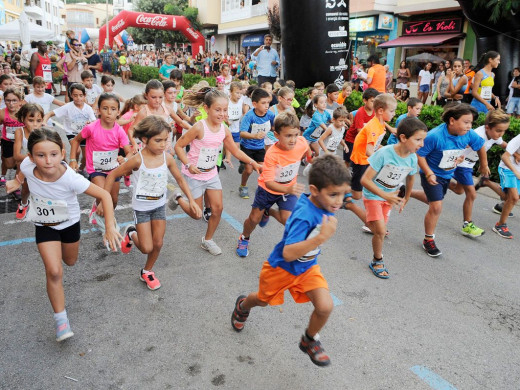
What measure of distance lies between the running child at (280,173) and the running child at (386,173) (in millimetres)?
736

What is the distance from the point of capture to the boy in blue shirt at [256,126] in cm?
587

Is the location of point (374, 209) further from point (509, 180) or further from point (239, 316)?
point (509, 180)

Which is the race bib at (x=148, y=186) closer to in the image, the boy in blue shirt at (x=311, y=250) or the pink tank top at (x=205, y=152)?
the pink tank top at (x=205, y=152)

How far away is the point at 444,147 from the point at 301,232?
2.92 metres

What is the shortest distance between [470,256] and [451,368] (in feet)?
7.32

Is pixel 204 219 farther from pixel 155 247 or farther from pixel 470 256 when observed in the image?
pixel 470 256

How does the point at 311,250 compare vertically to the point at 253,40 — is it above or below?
below

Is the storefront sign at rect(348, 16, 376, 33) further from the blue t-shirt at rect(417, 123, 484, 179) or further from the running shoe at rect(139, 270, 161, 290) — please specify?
the running shoe at rect(139, 270, 161, 290)

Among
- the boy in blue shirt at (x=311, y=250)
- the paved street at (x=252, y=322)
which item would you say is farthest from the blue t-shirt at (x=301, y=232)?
the paved street at (x=252, y=322)

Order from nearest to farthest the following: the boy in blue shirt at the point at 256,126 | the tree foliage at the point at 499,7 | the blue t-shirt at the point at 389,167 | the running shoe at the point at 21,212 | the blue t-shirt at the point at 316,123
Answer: the blue t-shirt at the point at 389,167 → the running shoe at the point at 21,212 → the boy in blue shirt at the point at 256,126 → the blue t-shirt at the point at 316,123 → the tree foliage at the point at 499,7

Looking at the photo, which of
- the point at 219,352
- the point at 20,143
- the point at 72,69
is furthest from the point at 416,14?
the point at 219,352

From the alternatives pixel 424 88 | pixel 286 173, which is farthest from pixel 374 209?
pixel 424 88

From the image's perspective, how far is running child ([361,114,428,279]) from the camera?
405cm

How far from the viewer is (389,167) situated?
4152 mm
